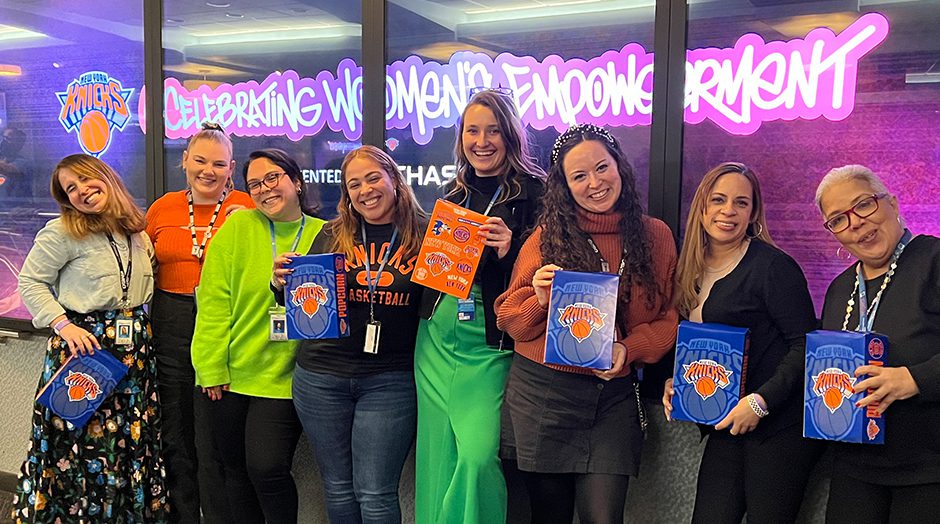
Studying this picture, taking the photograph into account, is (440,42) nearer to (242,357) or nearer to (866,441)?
(242,357)

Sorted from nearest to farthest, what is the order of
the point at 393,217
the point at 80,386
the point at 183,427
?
the point at 393,217 → the point at 80,386 → the point at 183,427

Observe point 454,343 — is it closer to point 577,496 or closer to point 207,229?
point 577,496

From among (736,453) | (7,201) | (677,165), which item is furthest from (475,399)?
(7,201)

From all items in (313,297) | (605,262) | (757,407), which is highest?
(605,262)

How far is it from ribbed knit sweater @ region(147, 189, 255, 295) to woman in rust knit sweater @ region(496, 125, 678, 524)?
1283 millimetres

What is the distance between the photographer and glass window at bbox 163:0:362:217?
3355mm

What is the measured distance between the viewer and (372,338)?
98.8 inches

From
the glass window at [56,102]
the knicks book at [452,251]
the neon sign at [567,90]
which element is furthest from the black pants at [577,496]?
the glass window at [56,102]

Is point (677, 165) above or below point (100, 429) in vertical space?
above

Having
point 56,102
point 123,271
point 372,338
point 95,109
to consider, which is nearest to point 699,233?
point 372,338

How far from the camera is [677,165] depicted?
2641 millimetres

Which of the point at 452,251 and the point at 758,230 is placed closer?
the point at 758,230

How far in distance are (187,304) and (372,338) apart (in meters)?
0.90

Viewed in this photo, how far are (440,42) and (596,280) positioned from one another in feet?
4.78
